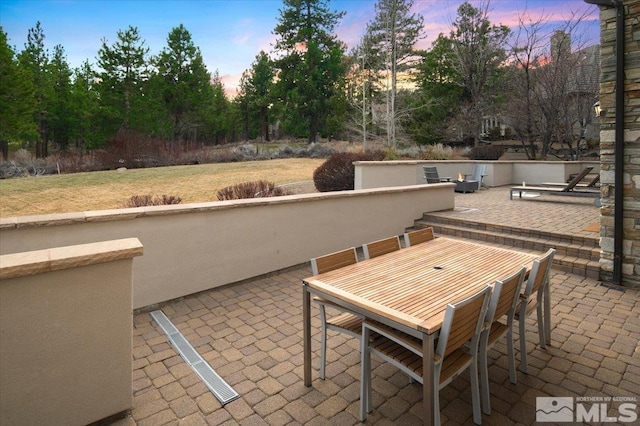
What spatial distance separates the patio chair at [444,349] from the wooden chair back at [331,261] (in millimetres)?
564

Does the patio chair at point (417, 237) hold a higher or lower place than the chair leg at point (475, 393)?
higher

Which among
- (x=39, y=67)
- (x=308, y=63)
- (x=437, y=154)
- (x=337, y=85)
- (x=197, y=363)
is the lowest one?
(x=197, y=363)

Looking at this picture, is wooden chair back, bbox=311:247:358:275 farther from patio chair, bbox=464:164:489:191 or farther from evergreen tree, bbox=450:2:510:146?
evergreen tree, bbox=450:2:510:146

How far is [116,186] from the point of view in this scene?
11391 millimetres

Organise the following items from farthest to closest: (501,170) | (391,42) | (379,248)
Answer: (391,42) < (501,170) < (379,248)

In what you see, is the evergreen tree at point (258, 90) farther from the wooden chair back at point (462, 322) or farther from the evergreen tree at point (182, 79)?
the wooden chair back at point (462, 322)

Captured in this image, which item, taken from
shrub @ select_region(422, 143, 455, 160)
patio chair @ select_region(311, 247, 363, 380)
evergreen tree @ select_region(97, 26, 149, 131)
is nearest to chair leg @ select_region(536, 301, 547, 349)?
patio chair @ select_region(311, 247, 363, 380)

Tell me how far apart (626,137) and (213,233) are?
5081 millimetres

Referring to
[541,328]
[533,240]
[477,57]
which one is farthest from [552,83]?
[541,328]

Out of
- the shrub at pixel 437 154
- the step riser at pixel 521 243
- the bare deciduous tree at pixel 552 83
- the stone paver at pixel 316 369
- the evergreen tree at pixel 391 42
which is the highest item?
the evergreen tree at pixel 391 42

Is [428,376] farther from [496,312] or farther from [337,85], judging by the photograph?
[337,85]

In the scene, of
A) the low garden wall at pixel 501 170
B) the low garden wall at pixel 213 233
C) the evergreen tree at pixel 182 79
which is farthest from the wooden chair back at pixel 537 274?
the evergreen tree at pixel 182 79

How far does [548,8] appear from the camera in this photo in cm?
1827

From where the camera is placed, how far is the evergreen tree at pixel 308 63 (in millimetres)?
31219
